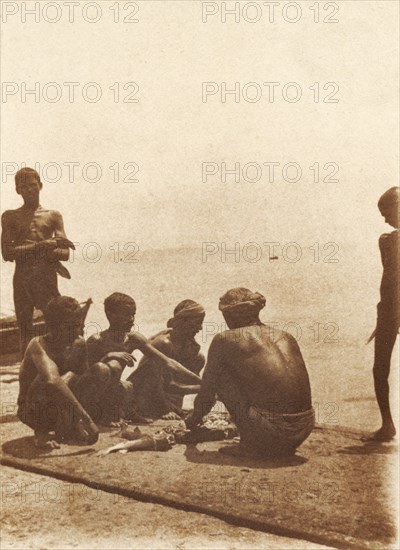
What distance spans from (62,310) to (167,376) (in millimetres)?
1348

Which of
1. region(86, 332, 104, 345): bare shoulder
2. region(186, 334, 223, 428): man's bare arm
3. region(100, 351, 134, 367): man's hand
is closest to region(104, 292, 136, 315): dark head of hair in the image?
region(86, 332, 104, 345): bare shoulder

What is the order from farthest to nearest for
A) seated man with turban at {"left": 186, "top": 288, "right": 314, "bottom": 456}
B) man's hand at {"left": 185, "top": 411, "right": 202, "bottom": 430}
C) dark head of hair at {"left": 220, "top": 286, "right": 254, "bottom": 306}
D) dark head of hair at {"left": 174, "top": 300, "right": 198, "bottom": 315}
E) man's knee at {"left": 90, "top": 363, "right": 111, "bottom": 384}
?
dark head of hair at {"left": 174, "top": 300, "right": 198, "bottom": 315} < man's knee at {"left": 90, "top": 363, "right": 111, "bottom": 384} < man's hand at {"left": 185, "top": 411, "right": 202, "bottom": 430} < dark head of hair at {"left": 220, "top": 286, "right": 254, "bottom": 306} < seated man with turban at {"left": 186, "top": 288, "right": 314, "bottom": 456}

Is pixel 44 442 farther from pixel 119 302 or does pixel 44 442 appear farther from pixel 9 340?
pixel 9 340

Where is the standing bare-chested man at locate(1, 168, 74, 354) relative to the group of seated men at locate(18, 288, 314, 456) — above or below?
above

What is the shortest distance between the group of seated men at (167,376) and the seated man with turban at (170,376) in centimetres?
1

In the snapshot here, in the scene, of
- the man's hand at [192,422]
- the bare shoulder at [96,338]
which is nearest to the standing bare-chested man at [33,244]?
the bare shoulder at [96,338]

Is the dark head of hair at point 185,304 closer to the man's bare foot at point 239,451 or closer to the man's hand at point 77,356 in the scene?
the man's hand at point 77,356

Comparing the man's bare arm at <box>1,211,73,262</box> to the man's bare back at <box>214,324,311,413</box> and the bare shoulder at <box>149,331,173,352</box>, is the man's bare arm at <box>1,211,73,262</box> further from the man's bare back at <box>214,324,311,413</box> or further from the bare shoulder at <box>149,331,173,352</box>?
the man's bare back at <box>214,324,311,413</box>

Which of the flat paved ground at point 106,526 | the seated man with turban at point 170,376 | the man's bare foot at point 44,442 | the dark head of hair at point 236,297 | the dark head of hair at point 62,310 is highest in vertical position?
the dark head of hair at point 236,297

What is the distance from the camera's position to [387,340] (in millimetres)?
6336

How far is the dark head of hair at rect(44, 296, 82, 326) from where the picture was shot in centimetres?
702

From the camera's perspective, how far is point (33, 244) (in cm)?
788

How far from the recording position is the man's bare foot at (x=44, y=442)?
6711 mm

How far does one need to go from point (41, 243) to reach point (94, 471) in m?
2.75
